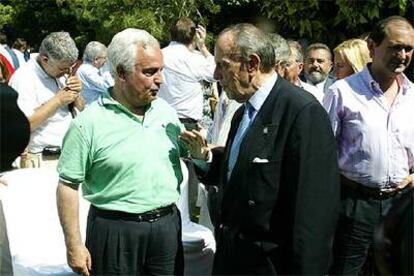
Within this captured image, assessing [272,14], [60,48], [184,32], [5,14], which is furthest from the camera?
[5,14]

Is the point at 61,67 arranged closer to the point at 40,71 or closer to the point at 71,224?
the point at 40,71

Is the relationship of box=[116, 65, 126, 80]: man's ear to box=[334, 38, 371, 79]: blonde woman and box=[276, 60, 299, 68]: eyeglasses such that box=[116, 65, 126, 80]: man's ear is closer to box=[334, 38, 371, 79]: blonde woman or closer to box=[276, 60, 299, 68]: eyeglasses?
box=[276, 60, 299, 68]: eyeglasses

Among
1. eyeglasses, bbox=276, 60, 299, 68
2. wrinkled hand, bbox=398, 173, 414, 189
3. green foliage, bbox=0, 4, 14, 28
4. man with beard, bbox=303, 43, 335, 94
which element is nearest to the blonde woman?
eyeglasses, bbox=276, 60, 299, 68

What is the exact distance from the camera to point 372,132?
3.79 meters

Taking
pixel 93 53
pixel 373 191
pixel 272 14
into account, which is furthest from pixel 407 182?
pixel 272 14

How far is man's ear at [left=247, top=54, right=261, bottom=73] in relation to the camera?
2.93 metres

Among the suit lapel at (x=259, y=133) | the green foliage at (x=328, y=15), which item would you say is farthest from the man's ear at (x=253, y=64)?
the green foliage at (x=328, y=15)

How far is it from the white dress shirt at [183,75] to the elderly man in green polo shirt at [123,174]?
372 cm

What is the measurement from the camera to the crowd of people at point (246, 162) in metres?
2.82

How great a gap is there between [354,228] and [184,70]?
3.53 m

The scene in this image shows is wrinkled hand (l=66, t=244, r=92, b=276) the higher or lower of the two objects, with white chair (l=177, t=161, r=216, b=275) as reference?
higher

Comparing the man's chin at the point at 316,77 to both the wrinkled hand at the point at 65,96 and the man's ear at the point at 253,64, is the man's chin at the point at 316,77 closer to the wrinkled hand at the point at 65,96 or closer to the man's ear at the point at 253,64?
the wrinkled hand at the point at 65,96

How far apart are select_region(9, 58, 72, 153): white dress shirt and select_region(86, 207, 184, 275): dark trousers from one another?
75.8 inches

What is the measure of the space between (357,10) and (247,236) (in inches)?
236
